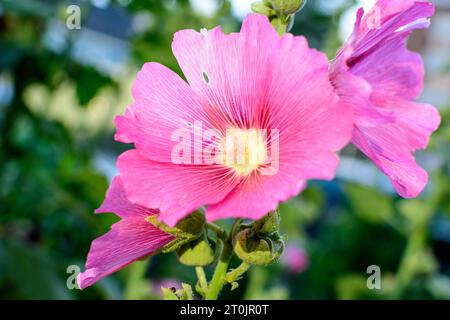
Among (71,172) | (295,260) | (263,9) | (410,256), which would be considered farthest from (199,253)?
(295,260)

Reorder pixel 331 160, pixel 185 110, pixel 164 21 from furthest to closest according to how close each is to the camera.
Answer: pixel 164 21 → pixel 185 110 → pixel 331 160

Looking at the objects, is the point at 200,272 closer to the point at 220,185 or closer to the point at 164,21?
the point at 220,185

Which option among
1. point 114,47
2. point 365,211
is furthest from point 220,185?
point 114,47

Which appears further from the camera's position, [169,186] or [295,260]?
[295,260]

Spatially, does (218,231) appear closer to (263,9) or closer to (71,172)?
(263,9)

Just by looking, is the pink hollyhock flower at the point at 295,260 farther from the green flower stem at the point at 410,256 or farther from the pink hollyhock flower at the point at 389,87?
the pink hollyhock flower at the point at 389,87
